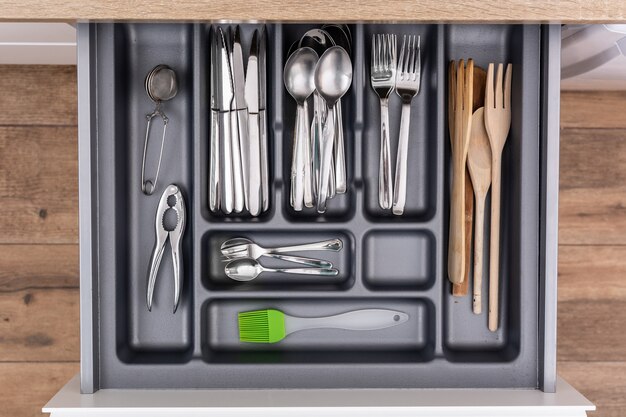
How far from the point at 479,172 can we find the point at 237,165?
343 mm

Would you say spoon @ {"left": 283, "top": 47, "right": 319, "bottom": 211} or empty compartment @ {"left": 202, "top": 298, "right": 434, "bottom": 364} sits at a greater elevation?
spoon @ {"left": 283, "top": 47, "right": 319, "bottom": 211}

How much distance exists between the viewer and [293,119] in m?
0.98

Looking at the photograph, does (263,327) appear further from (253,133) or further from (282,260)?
(253,133)

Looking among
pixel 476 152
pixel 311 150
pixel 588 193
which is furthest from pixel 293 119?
pixel 588 193

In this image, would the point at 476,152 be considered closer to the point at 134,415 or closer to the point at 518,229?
the point at 518,229

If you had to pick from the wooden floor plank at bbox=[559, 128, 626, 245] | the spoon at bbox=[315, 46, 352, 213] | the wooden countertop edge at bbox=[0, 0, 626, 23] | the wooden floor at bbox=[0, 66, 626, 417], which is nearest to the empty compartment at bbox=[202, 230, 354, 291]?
the spoon at bbox=[315, 46, 352, 213]

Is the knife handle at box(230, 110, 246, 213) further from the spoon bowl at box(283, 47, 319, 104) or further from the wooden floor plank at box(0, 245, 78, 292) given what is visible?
the wooden floor plank at box(0, 245, 78, 292)

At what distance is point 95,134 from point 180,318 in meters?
0.29

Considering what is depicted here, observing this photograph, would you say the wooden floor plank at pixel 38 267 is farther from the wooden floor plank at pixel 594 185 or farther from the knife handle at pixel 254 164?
the wooden floor plank at pixel 594 185

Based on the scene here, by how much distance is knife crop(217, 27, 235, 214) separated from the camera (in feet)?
3.04

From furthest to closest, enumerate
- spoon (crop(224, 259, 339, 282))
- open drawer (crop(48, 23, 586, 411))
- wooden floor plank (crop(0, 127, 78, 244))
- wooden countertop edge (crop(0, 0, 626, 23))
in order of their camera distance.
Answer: wooden floor plank (crop(0, 127, 78, 244)) → spoon (crop(224, 259, 339, 282)) → open drawer (crop(48, 23, 586, 411)) → wooden countertop edge (crop(0, 0, 626, 23))

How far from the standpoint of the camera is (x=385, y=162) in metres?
0.93

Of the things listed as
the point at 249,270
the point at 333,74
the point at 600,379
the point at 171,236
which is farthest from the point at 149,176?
the point at 600,379

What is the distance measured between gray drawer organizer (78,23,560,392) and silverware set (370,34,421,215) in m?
0.03
